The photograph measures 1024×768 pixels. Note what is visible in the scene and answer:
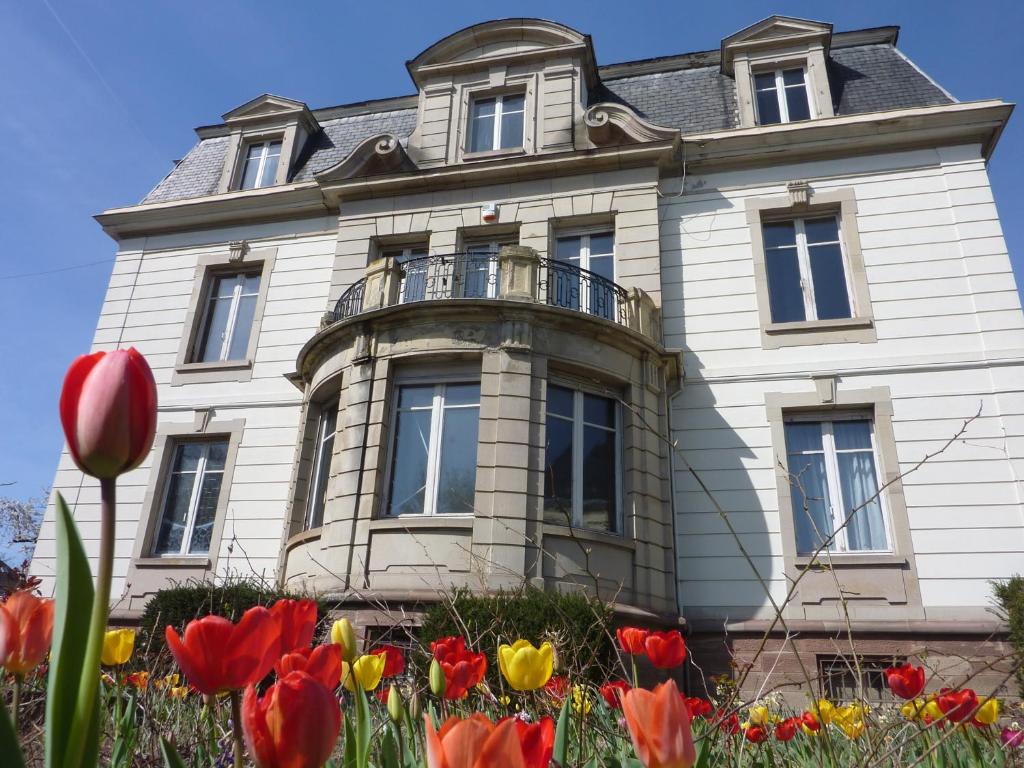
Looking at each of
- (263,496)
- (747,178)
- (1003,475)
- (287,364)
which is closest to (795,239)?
(747,178)

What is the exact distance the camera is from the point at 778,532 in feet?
32.6

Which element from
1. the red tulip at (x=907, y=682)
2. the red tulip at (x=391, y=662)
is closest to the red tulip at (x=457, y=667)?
the red tulip at (x=391, y=662)

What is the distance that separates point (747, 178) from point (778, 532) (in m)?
6.26

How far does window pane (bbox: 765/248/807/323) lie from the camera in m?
11.5

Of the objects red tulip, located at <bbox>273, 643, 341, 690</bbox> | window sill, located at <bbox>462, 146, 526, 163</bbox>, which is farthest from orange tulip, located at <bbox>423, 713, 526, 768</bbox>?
window sill, located at <bbox>462, 146, 526, 163</bbox>

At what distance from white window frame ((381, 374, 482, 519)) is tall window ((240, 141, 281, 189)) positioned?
8069 millimetres

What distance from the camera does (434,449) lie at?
32.0 ft

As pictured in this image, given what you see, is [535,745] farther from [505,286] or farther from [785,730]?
[505,286]

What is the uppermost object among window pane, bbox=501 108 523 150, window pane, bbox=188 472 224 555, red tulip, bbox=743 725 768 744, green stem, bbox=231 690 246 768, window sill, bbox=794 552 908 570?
window pane, bbox=501 108 523 150

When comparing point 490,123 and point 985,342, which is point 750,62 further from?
point 985,342

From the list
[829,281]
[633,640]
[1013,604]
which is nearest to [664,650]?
[633,640]

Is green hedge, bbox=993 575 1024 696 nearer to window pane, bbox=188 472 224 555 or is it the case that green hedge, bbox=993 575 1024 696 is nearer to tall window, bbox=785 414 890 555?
tall window, bbox=785 414 890 555

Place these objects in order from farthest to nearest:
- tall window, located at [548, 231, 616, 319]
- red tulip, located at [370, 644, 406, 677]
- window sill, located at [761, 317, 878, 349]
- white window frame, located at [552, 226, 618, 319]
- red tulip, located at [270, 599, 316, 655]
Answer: white window frame, located at [552, 226, 618, 319], tall window, located at [548, 231, 616, 319], window sill, located at [761, 317, 878, 349], red tulip, located at [370, 644, 406, 677], red tulip, located at [270, 599, 316, 655]

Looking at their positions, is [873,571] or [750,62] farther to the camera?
[750,62]
